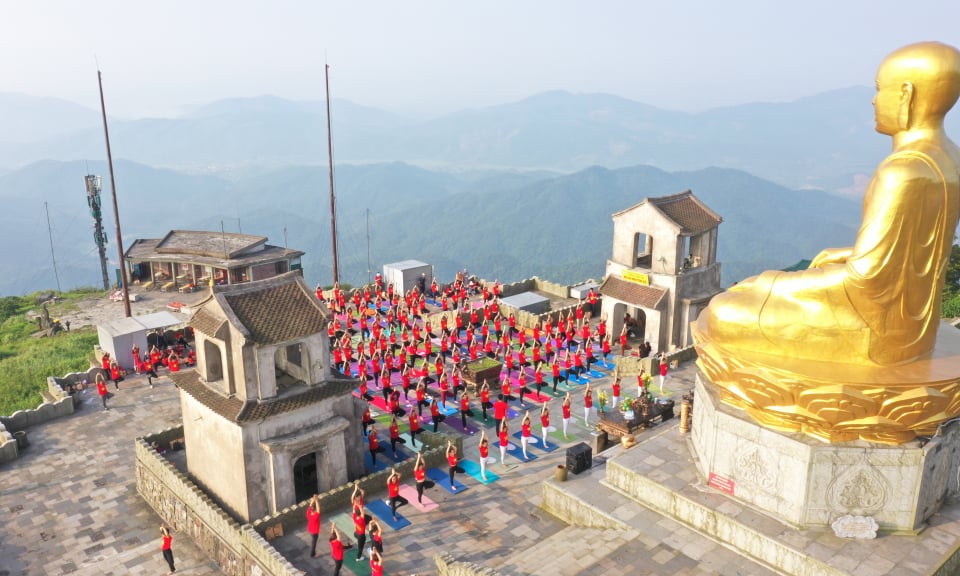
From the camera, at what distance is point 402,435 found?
2127 cm

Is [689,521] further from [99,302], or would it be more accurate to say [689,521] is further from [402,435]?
[99,302]

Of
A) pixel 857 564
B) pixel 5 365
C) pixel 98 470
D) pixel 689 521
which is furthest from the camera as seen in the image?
pixel 5 365

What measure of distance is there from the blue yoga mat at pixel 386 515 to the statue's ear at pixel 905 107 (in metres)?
14.0

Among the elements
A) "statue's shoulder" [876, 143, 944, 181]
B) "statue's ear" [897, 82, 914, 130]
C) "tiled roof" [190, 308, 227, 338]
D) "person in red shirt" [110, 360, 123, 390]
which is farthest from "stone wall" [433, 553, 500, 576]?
"person in red shirt" [110, 360, 123, 390]

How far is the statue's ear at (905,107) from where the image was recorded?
1301 cm

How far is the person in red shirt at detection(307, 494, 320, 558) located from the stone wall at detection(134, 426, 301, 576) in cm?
103

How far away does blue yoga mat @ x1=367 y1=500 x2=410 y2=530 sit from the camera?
54.5ft

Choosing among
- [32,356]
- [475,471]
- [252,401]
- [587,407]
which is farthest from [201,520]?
[32,356]

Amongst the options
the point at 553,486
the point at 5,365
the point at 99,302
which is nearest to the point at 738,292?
the point at 553,486

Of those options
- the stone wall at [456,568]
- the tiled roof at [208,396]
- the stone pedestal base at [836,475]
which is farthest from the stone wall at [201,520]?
the stone pedestal base at [836,475]

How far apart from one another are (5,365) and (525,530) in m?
28.9

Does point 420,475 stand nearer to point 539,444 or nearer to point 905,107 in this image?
point 539,444

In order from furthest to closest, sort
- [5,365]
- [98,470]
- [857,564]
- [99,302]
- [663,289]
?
[99,302]
[5,365]
[663,289]
[98,470]
[857,564]

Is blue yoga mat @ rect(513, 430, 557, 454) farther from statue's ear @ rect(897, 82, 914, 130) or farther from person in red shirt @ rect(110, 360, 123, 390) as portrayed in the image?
person in red shirt @ rect(110, 360, 123, 390)
